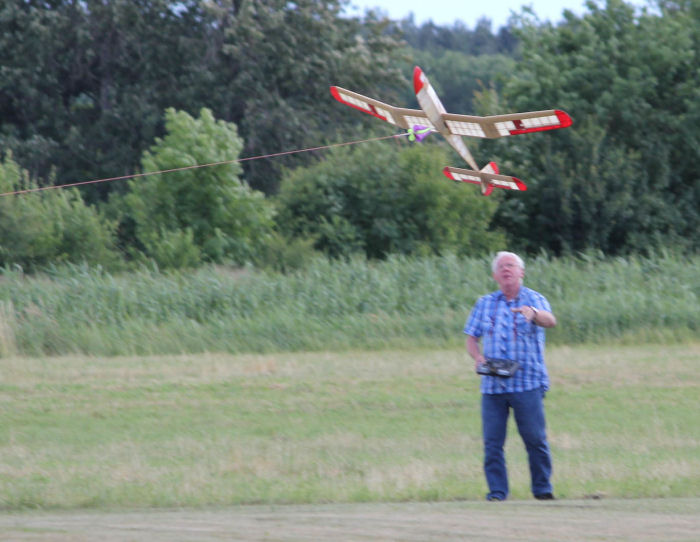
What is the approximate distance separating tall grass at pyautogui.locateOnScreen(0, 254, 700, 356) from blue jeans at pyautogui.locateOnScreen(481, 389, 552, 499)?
503 inches

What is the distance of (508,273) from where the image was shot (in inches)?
295

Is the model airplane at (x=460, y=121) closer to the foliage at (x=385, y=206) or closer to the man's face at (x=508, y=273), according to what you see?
the man's face at (x=508, y=273)

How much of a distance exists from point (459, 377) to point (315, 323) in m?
6.38

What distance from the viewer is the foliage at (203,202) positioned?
32.0 metres

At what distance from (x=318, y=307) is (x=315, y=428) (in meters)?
11.6

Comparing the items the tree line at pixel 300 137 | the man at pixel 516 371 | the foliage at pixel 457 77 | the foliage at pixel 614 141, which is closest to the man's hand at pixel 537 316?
the man at pixel 516 371

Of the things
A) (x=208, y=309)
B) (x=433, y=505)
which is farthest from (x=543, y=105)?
(x=433, y=505)

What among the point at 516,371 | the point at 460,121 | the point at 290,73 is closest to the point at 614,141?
the point at 290,73

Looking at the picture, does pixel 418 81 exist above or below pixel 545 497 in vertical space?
above

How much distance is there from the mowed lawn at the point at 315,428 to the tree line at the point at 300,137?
13.8 metres

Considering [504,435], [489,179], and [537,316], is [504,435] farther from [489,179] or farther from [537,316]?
[489,179]

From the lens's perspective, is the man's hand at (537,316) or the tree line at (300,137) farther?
the tree line at (300,137)

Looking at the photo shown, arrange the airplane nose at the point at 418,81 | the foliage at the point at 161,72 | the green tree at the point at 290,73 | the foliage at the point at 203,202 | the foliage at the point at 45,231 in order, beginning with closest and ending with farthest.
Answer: the airplane nose at the point at 418,81, the foliage at the point at 45,231, the foliage at the point at 203,202, the green tree at the point at 290,73, the foliage at the point at 161,72

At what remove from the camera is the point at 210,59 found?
44406mm
